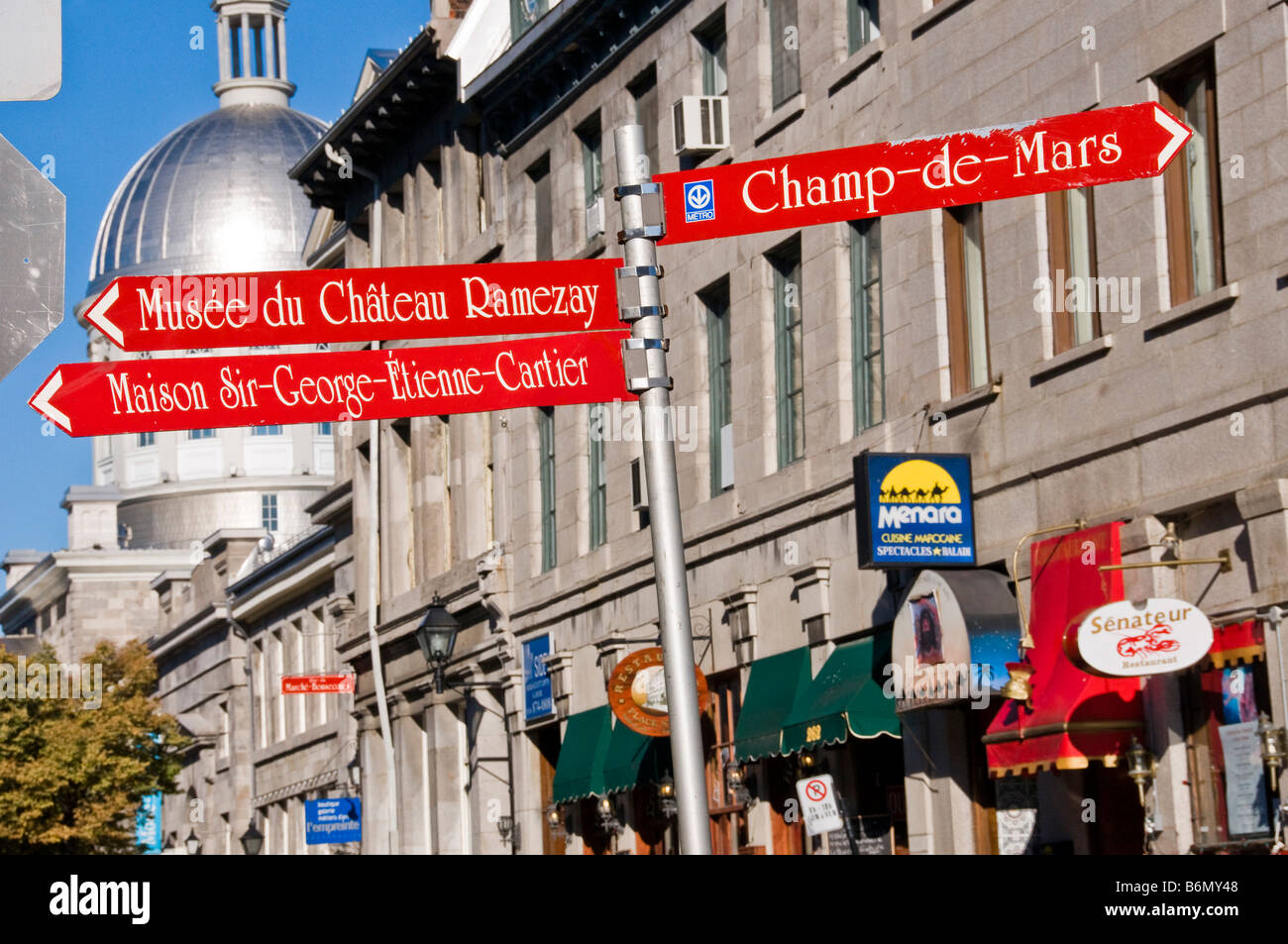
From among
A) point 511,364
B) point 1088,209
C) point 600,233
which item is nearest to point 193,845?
point 600,233

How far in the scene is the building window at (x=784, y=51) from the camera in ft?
80.5

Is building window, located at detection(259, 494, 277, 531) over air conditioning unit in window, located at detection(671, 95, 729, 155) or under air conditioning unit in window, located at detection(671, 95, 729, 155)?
over

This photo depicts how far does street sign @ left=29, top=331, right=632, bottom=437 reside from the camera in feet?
30.6

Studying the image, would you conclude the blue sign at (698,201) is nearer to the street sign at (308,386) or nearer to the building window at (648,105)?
the street sign at (308,386)

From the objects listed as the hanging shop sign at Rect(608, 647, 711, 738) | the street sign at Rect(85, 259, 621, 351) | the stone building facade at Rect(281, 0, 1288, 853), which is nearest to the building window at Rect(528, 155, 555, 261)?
the stone building facade at Rect(281, 0, 1288, 853)

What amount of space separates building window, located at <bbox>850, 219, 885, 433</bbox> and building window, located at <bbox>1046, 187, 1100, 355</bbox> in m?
3.44

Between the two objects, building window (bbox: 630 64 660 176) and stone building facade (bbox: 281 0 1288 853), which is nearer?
stone building facade (bbox: 281 0 1288 853)

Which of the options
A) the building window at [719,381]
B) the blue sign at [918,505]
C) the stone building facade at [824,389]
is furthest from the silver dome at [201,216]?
the blue sign at [918,505]

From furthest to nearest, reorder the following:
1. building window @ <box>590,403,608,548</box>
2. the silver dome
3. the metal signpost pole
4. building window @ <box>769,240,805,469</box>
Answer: the silver dome → building window @ <box>590,403,608,548</box> → building window @ <box>769,240,805,469</box> → the metal signpost pole

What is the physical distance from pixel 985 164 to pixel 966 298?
11.8m

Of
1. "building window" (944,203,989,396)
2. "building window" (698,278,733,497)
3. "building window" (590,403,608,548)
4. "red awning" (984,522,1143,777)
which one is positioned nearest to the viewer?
"red awning" (984,522,1143,777)

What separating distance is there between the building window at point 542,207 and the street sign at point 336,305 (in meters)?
22.0

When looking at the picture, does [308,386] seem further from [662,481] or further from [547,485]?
[547,485]

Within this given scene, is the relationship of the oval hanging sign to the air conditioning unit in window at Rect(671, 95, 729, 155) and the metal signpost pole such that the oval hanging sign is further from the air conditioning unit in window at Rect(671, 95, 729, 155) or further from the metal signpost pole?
the air conditioning unit in window at Rect(671, 95, 729, 155)
